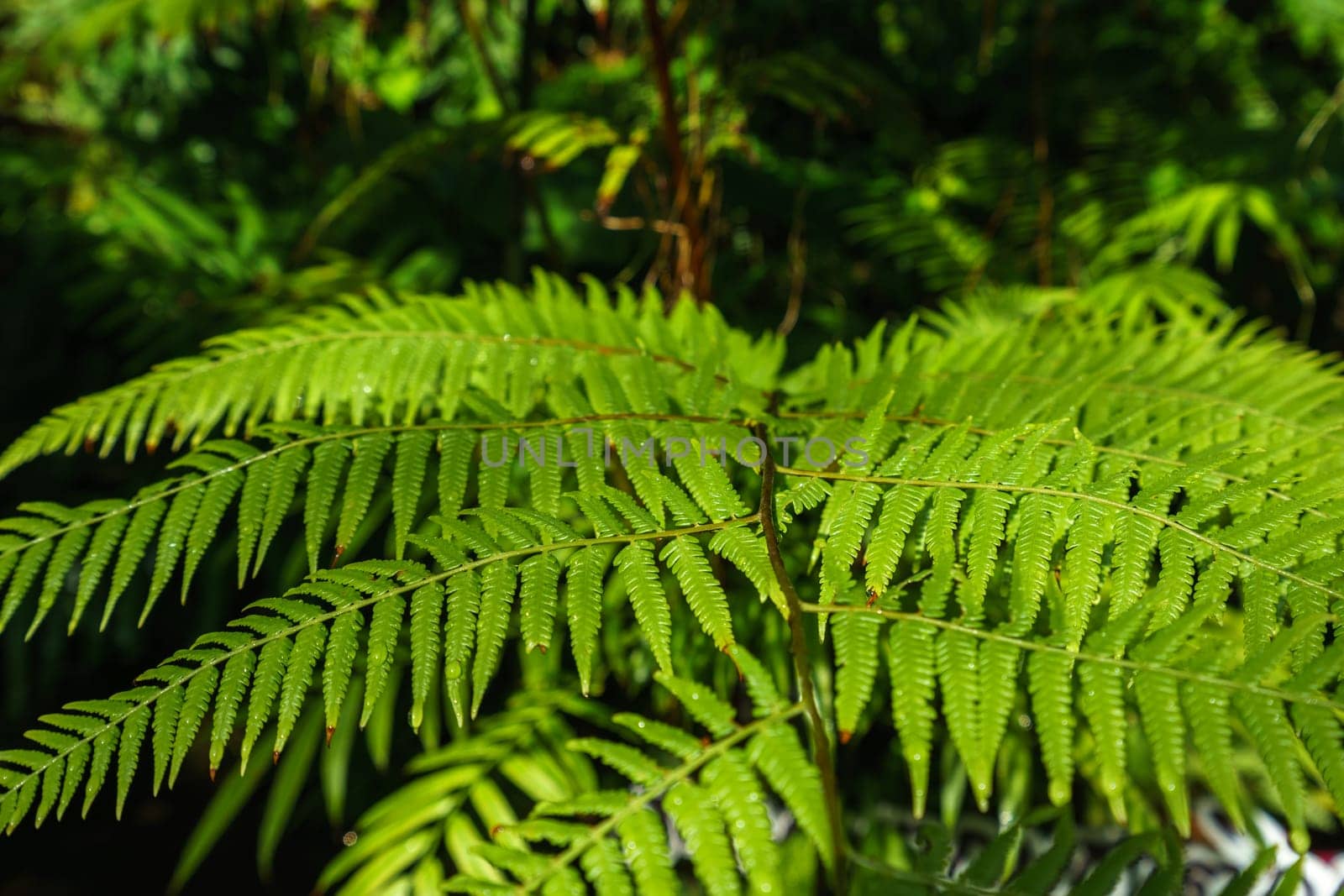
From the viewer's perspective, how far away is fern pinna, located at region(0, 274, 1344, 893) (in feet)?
1.76

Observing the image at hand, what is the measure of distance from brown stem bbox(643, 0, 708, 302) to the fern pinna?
0.66 feet

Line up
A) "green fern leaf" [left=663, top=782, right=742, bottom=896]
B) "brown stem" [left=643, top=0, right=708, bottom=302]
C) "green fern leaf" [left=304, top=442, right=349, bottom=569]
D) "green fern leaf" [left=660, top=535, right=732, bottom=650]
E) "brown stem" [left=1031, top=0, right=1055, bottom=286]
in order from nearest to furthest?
"green fern leaf" [left=663, top=782, right=742, bottom=896] → "green fern leaf" [left=660, top=535, right=732, bottom=650] → "green fern leaf" [left=304, top=442, right=349, bottom=569] → "brown stem" [left=643, top=0, right=708, bottom=302] → "brown stem" [left=1031, top=0, right=1055, bottom=286]

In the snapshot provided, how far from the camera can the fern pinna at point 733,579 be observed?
21.1 inches

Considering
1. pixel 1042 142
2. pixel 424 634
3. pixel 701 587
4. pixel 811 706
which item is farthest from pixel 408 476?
pixel 1042 142

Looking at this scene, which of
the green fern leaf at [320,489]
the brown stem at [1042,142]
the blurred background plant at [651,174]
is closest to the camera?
the green fern leaf at [320,489]

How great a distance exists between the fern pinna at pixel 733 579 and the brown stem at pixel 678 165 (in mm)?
201

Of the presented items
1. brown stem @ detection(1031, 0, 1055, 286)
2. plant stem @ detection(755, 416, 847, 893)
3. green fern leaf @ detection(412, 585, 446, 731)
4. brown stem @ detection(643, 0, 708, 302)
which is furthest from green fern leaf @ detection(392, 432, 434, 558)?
brown stem @ detection(1031, 0, 1055, 286)

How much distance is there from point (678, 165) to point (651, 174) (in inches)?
9.4

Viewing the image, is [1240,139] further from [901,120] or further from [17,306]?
[17,306]

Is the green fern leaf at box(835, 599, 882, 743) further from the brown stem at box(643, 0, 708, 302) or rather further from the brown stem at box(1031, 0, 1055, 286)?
the brown stem at box(1031, 0, 1055, 286)

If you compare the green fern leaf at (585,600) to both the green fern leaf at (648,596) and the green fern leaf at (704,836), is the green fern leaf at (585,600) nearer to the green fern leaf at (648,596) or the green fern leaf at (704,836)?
the green fern leaf at (648,596)

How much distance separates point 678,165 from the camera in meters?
1.30

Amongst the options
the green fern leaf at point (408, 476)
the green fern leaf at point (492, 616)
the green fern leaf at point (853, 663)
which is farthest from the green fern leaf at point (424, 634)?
the green fern leaf at point (853, 663)

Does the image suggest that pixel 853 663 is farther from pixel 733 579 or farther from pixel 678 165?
pixel 678 165
